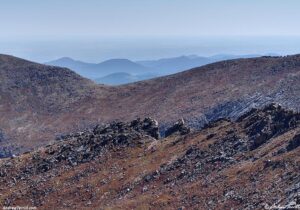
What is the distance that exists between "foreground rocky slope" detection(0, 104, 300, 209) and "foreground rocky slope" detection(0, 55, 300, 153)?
38.1 meters

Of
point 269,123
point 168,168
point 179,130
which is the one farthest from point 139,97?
point 269,123

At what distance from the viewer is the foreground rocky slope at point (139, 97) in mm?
96062

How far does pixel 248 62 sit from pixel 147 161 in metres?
78.4

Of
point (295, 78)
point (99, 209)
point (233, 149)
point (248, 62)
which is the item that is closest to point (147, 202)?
point (99, 209)

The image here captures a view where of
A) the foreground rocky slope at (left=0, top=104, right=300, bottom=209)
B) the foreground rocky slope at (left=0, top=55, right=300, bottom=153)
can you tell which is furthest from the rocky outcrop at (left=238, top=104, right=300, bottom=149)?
the foreground rocky slope at (left=0, top=55, right=300, bottom=153)

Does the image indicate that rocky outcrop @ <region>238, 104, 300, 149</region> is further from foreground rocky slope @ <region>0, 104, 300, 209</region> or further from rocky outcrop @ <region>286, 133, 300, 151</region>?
rocky outcrop @ <region>286, 133, 300, 151</region>

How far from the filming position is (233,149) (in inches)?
1677

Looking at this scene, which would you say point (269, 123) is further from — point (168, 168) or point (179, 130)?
point (179, 130)

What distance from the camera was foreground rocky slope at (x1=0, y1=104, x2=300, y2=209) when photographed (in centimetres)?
3350

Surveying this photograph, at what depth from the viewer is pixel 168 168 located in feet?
144

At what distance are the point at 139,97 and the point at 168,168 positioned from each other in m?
75.7

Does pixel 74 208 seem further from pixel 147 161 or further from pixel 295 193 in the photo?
pixel 295 193

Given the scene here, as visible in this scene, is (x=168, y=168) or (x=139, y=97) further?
(x=139, y=97)

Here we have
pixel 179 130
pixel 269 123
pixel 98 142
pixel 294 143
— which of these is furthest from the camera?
pixel 179 130
